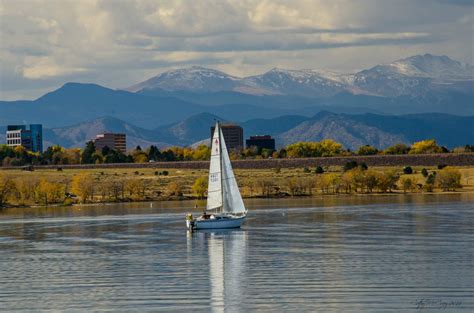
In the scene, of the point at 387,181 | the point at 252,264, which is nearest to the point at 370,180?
the point at 387,181

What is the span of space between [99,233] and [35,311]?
155 ft

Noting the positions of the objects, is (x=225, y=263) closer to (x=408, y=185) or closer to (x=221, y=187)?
(x=221, y=187)

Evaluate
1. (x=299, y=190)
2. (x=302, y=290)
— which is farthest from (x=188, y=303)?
(x=299, y=190)

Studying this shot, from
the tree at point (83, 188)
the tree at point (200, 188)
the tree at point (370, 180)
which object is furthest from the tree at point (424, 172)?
the tree at point (83, 188)

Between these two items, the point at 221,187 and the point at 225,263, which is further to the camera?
the point at 221,187

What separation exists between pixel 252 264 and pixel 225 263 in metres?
2.58

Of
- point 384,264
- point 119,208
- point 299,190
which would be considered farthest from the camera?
point 299,190

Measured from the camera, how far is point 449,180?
17112cm

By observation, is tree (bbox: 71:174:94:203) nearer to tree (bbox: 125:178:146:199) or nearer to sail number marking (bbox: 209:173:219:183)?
tree (bbox: 125:178:146:199)

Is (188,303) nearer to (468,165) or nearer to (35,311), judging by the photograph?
(35,311)

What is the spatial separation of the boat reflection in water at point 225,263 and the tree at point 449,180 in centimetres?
8003

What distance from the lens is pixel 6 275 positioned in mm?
64812

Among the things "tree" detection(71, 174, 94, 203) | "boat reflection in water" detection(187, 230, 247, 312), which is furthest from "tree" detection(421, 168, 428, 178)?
"boat reflection in water" detection(187, 230, 247, 312)

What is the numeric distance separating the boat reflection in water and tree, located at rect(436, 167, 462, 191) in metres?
80.0
